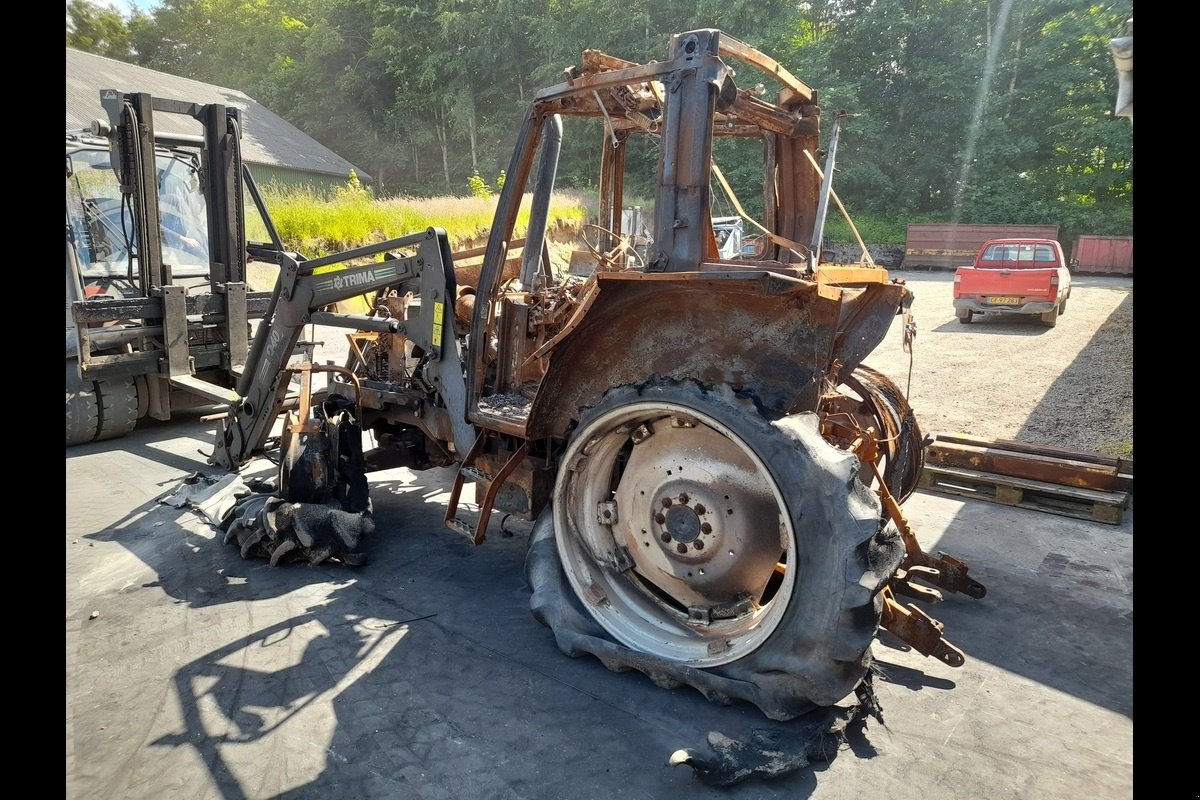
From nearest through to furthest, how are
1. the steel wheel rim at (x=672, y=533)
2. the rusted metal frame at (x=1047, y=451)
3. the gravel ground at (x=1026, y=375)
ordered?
the steel wheel rim at (x=672, y=533), the rusted metal frame at (x=1047, y=451), the gravel ground at (x=1026, y=375)

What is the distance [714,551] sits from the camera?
321 centimetres

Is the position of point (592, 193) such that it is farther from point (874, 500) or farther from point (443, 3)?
point (874, 500)

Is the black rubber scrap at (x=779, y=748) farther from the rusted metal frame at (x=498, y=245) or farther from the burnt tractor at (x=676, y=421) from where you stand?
the rusted metal frame at (x=498, y=245)

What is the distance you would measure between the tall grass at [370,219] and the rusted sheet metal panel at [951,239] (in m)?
12.2

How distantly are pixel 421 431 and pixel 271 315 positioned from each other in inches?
55.6

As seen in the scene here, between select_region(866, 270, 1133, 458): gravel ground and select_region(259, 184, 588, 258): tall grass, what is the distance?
353 inches

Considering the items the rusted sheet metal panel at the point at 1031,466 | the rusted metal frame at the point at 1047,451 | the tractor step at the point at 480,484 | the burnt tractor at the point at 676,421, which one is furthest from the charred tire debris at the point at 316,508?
the rusted metal frame at the point at 1047,451

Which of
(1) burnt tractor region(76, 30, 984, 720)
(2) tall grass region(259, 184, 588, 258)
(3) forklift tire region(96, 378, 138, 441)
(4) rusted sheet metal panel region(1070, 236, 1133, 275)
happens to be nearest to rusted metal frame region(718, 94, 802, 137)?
(1) burnt tractor region(76, 30, 984, 720)

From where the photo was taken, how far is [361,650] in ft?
11.5

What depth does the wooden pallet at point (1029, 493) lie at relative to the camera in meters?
5.01

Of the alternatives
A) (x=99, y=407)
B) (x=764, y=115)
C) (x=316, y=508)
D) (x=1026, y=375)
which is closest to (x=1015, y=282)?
(x=1026, y=375)

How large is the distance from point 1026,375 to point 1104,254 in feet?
56.5

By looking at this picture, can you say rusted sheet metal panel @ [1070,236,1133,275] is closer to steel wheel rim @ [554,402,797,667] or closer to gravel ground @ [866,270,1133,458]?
gravel ground @ [866,270,1133,458]

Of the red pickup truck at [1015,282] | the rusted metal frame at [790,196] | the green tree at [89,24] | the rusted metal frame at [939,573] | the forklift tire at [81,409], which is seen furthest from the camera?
the red pickup truck at [1015,282]
